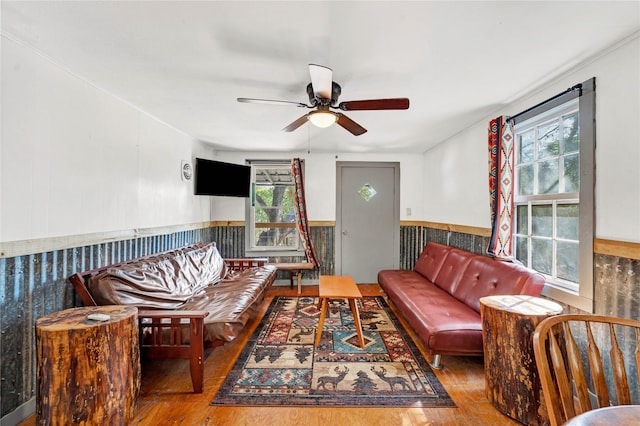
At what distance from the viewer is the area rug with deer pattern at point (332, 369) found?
6.14ft

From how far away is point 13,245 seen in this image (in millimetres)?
1596

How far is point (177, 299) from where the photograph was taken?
246 centimetres

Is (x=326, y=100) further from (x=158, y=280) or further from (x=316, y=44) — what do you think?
(x=158, y=280)

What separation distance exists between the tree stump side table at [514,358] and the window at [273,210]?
126 inches

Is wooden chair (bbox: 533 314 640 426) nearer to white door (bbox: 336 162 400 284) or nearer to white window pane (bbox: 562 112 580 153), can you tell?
white window pane (bbox: 562 112 580 153)

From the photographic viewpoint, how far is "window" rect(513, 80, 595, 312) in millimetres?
1845

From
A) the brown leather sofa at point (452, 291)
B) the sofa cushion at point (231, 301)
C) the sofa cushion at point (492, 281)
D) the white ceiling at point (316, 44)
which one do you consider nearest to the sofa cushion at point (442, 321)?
the brown leather sofa at point (452, 291)

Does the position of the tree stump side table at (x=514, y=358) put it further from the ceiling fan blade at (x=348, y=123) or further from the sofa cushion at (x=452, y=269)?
the ceiling fan blade at (x=348, y=123)

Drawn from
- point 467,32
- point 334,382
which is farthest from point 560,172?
point 334,382

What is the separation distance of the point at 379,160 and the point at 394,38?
3.21 metres

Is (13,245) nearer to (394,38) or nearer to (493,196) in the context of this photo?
(394,38)

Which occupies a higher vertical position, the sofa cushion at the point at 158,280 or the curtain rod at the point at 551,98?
the curtain rod at the point at 551,98

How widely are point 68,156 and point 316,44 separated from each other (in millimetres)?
1913

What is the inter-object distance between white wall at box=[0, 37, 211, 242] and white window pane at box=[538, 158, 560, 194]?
372cm
